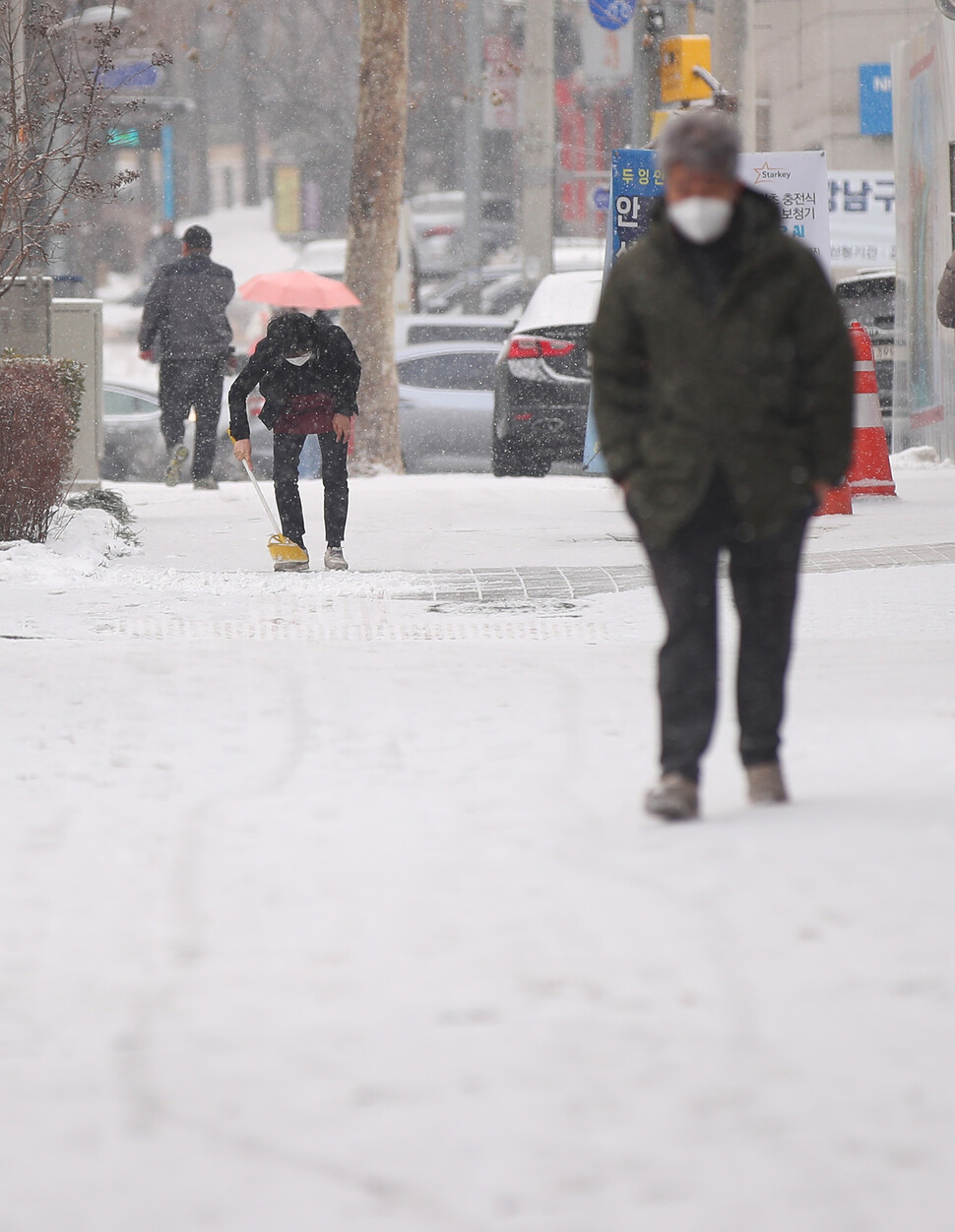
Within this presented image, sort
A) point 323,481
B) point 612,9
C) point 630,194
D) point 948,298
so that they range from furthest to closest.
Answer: point 612,9, point 630,194, point 948,298, point 323,481

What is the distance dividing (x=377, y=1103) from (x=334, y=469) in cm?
795

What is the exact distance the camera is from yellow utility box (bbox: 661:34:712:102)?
16250 mm

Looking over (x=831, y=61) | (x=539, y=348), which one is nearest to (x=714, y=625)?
(x=539, y=348)

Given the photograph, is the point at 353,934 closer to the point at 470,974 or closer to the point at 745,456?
the point at 470,974

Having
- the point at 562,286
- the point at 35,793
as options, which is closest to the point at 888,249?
the point at 562,286

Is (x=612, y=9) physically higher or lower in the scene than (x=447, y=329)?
higher

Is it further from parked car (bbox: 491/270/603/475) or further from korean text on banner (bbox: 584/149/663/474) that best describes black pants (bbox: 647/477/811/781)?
parked car (bbox: 491/270/603/475)

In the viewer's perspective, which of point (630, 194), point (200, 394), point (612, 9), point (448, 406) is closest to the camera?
Result: point (630, 194)

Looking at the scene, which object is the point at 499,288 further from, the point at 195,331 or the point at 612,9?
the point at 195,331

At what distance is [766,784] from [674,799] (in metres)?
0.25

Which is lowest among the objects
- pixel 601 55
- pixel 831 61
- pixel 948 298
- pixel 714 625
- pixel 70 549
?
pixel 70 549

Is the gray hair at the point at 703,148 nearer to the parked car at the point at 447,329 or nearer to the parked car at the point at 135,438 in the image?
the parked car at the point at 135,438

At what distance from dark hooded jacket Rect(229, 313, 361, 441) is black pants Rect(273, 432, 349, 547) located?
17cm

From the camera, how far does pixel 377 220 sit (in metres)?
22.3
